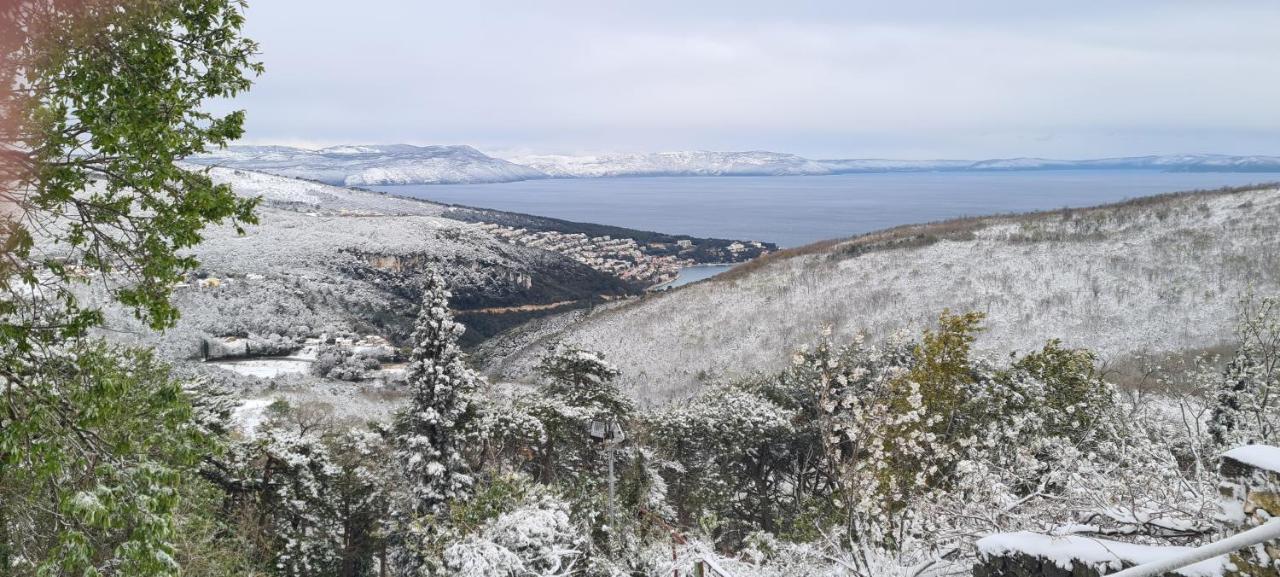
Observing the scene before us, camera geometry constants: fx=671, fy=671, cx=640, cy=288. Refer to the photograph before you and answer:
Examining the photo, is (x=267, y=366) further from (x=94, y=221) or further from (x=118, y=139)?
(x=118, y=139)

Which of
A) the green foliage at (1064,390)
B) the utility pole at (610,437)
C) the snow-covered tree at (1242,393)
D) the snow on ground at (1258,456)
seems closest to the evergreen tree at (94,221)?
the snow on ground at (1258,456)

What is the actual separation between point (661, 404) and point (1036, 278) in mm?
30938

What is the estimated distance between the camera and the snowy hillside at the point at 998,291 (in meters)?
43.6

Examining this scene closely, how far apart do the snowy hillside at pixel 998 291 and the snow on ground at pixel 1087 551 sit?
1458 inches

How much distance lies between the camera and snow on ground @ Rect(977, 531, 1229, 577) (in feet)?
10.3

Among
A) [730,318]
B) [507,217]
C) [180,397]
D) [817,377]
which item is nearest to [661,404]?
[730,318]

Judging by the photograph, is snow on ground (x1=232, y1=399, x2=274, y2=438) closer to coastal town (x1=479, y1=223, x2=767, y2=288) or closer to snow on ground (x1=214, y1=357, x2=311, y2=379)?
snow on ground (x1=214, y1=357, x2=311, y2=379)

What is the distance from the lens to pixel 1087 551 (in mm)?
3998

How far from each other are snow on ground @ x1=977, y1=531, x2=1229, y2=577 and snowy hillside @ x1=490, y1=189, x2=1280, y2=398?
37.0 metres

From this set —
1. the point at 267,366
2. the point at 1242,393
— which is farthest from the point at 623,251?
the point at 1242,393

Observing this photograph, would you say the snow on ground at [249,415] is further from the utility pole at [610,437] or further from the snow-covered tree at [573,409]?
the utility pole at [610,437]

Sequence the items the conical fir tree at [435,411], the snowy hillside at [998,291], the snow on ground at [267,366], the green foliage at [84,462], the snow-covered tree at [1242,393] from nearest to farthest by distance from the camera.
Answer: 1. the green foliage at [84,462]
2. the snow-covered tree at [1242,393]
3. the conical fir tree at [435,411]
4. the snowy hillside at [998,291]
5. the snow on ground at [267,366]

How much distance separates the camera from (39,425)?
4.23 m

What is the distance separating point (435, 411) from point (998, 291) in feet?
151
